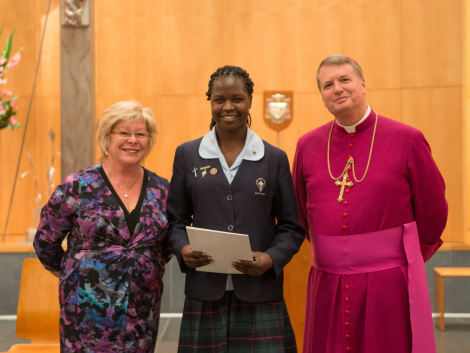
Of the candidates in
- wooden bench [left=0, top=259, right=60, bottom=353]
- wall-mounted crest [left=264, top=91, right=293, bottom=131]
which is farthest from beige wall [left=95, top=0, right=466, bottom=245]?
wooden bench [left=0, top=259, right=60, bottom=353]

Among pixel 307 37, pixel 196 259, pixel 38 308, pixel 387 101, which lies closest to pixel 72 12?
pixel 307 37

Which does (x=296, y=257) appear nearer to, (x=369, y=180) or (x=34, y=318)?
(x=369, y=180)

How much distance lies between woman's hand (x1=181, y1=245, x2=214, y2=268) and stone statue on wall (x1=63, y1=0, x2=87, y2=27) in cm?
439

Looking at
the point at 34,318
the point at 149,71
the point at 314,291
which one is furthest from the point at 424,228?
the point at 149,71

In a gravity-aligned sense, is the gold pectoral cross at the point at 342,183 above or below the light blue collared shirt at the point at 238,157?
below

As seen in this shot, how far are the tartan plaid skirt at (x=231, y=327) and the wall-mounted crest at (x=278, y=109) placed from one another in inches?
163

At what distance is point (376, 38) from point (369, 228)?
459 centimetres

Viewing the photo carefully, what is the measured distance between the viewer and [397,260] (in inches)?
82.1

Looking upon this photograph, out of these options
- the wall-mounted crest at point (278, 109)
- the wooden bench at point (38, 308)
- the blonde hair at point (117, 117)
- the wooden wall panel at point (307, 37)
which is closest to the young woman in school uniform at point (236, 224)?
the blonde hair at point (117, 117)

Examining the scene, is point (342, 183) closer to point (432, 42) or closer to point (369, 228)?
point (369, 228)

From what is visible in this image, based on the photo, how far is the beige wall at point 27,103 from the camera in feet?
20.5

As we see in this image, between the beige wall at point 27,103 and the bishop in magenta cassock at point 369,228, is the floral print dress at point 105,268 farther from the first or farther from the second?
the beige wall at point 27,103

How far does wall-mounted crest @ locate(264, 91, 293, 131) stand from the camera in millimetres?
5895

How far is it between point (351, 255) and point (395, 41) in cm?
468
